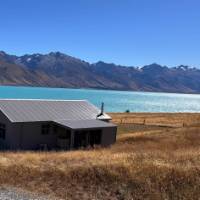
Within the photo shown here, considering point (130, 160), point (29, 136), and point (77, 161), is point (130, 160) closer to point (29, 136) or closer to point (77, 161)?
point (77, 161)

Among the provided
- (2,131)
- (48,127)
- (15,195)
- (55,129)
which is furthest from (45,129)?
(15,195)

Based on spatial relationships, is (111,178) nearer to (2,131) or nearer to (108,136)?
(108,136)

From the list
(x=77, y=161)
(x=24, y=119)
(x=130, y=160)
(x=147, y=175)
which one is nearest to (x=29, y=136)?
(x=24, y=119)

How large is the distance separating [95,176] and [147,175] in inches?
92.5

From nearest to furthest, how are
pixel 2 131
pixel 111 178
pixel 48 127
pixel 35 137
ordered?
pixel 111 178 < pixel 35 137 < pixel 2 131 < pixel 48 127

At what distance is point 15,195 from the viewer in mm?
14945

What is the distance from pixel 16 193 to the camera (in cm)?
1530

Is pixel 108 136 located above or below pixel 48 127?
below

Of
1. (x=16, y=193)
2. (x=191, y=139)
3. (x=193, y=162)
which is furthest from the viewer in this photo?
(x=191, y=139)

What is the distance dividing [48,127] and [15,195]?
69.5 feet

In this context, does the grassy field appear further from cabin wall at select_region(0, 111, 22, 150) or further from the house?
the house

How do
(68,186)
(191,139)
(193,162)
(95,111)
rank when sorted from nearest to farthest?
(68,186) → (193,162) → (191,139) → (95,111)

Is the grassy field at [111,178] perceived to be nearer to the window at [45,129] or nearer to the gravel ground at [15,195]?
the gravel ground at [15,195]

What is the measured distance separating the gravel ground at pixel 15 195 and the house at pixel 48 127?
18.3 m
